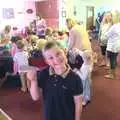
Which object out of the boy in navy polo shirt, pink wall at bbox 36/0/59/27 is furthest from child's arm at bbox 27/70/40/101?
pink wall at bbox 36/0/59/27

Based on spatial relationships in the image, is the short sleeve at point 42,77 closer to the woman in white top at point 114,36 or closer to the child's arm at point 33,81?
the child's arm at point 33,81

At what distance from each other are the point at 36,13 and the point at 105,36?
8.32 ft

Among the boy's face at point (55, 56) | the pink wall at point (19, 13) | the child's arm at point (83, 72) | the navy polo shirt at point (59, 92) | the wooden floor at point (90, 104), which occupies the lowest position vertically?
the wooden floor at point (90, 104)

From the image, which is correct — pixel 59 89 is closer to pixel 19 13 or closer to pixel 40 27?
pixel 40 27

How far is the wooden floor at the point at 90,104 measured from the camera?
4.27 meters

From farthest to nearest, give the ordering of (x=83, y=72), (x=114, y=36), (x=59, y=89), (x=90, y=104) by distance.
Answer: (x=114, y=36), (x=90, y=104), (x=83, y=72), (x=59, y=89)

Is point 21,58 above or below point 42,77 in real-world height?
below

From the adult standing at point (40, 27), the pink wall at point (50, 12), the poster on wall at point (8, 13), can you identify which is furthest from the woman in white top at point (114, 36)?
the poster on wall at point (8, 13)

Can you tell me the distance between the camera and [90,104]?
4.74 meters

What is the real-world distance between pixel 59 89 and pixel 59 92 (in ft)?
0.06

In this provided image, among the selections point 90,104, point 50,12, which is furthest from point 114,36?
point 50,12

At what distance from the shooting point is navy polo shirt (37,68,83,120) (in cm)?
202

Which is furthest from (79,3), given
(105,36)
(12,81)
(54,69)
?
(54,69)

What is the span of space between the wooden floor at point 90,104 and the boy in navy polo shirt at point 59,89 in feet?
7.02
